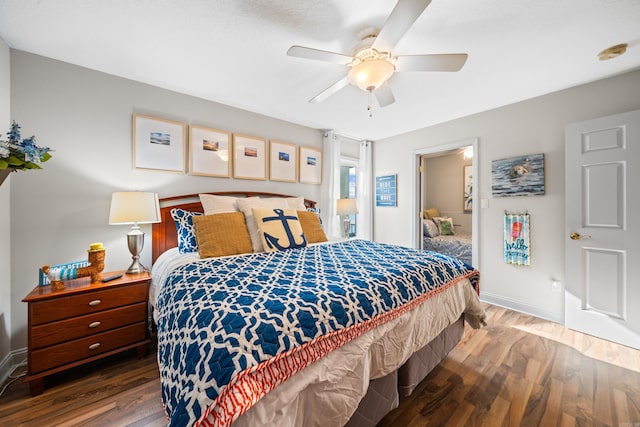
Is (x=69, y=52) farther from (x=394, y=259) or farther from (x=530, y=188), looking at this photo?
(x=530, y=188)

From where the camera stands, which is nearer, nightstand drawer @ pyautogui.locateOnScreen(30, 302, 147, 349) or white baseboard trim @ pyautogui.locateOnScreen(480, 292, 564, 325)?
nightstand drawer @ pyautogui.locateOnScreen(30, 302, 147, 349)

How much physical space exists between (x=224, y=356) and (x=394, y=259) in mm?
1317

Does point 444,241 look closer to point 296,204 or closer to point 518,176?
point 518,176

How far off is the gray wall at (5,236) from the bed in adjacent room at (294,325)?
3.07 ft

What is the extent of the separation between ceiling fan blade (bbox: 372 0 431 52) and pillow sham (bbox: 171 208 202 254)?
2.02 meters

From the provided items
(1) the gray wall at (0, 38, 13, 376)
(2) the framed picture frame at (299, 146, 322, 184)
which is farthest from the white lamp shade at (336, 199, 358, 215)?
(1) the gray wall at (0, 38, 13, 376)

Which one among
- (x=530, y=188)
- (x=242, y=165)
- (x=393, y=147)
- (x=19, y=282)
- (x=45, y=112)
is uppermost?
(x=393, y=147)

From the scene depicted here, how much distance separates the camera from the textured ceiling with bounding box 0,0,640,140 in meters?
1.45

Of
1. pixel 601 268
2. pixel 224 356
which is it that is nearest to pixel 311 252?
pixel 224 356

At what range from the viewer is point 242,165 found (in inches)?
116

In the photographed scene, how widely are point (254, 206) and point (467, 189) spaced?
502cm

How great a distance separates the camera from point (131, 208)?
1932 millimetres

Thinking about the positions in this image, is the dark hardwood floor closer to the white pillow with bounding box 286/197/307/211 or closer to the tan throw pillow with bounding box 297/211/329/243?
the tan throw pillow with bounding box 297/211/329/243

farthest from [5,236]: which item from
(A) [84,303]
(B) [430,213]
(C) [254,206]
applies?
(B) [430,213]
